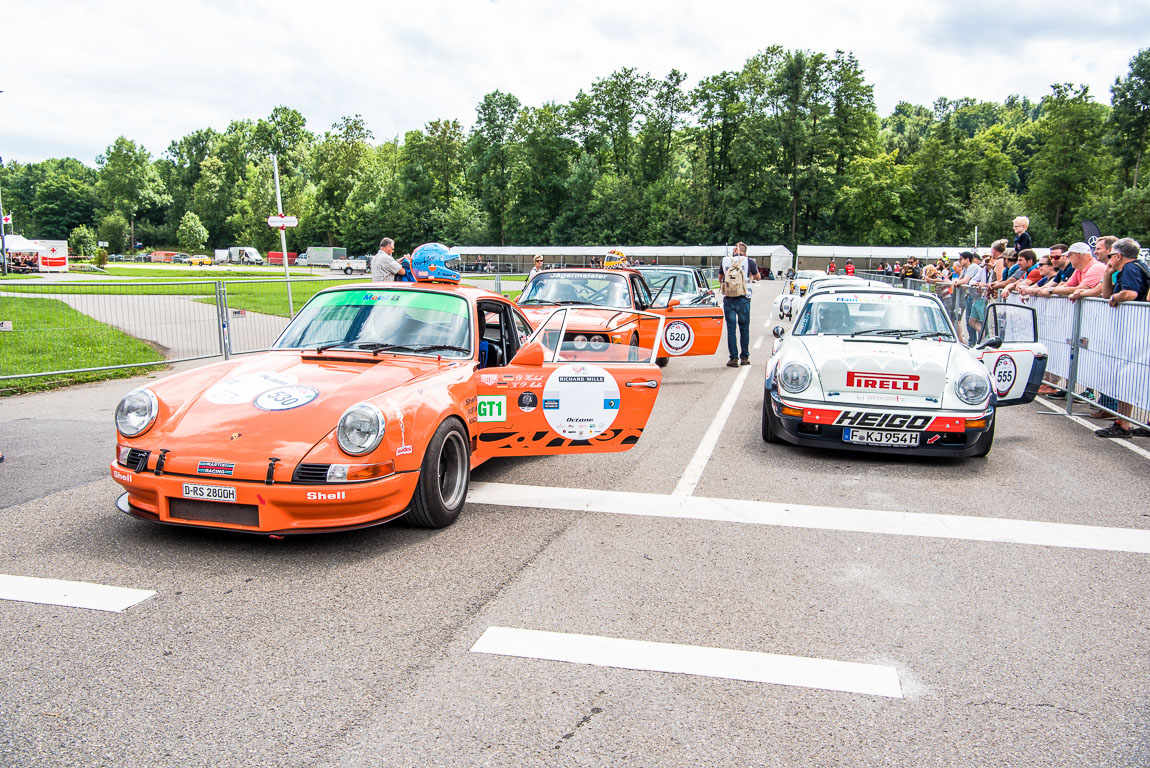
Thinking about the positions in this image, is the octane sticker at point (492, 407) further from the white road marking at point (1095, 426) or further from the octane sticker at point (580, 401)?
the white road marking at point (1095, 426)

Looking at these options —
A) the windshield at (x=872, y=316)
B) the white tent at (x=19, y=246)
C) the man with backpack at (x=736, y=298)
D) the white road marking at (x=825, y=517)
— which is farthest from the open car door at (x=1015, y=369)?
the white tent at (x=19, y=246)

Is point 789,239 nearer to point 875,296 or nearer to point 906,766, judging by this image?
point 875,296

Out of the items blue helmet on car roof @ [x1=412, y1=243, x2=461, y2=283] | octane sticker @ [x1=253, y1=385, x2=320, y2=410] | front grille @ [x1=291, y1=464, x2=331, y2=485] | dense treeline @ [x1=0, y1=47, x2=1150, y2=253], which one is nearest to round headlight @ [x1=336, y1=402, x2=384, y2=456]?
front grille @ [x1=291, y1=464, x2=331, y2=485]

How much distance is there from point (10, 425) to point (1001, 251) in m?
15.0

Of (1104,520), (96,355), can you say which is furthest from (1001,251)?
(96,355)

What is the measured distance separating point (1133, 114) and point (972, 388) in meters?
94.6

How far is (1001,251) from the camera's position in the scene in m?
14.4

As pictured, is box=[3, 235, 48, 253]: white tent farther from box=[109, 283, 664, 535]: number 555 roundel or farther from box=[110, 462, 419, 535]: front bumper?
box=[110, 462, 419, 535]: front bumper

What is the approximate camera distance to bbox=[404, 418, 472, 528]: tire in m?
4.66

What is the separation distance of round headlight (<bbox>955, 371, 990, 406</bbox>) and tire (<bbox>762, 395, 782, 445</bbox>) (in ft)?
5.03

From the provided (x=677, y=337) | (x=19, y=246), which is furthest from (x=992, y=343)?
(x=19, y=246)

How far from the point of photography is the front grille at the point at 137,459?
428 centimetres

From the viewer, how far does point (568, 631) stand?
3.51m

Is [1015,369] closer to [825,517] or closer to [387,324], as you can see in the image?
[825,517]
